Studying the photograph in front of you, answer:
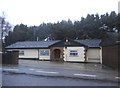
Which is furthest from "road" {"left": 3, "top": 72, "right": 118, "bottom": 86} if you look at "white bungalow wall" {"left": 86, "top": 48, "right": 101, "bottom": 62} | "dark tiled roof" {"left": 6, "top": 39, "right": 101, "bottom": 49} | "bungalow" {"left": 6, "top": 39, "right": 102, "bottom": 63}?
"dark tiled roof" {"left": 6, "top": 39, "right": 101, "bottom": 49}

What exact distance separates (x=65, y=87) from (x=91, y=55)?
3450 centimetres

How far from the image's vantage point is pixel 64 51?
45.3 m

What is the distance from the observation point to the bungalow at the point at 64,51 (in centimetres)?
4406

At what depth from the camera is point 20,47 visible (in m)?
50.2

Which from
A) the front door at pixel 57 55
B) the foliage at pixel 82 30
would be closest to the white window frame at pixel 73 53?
the front door at pixel 57 55

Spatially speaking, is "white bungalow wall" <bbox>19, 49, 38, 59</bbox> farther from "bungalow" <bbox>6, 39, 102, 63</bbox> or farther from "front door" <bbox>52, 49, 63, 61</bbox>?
"front door" <bbox>52, 49, 63, 61</bbox>

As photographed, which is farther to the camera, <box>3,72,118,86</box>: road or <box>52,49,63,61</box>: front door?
<box>52,49,63,61</box>: front door

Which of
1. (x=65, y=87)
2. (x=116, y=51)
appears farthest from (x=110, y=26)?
(x=65, y=87)

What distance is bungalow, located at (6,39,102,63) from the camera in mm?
44062

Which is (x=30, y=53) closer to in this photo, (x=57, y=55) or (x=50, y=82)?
(x=57, y=55)

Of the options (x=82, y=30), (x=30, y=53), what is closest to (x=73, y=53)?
(x=30, y=53)

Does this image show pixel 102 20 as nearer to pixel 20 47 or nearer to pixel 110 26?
pixel 110 26

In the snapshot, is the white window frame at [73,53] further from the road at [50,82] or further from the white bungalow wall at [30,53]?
the road at [50,82]

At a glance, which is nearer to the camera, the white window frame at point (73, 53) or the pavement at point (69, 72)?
the pavement at point (69, 72)
